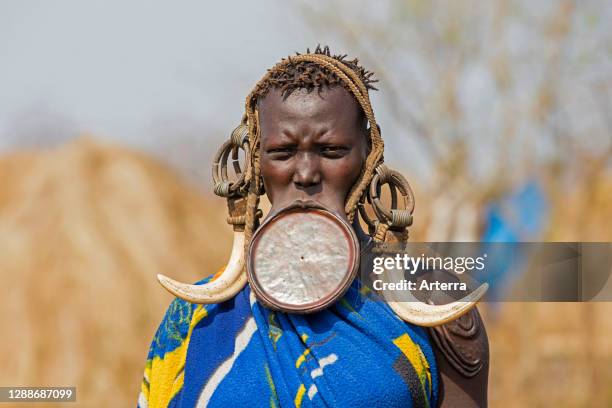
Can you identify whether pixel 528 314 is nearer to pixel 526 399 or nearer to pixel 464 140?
pixel 526 399

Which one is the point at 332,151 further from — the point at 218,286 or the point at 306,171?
the point at 218,286

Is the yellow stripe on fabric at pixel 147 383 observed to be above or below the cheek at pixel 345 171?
below

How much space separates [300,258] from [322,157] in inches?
9.9

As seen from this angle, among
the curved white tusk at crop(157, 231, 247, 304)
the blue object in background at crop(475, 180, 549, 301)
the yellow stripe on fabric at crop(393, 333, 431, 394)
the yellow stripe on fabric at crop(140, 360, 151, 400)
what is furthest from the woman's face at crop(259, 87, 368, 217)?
Result: the blue object in background at crop(475, 180, 549, 301)

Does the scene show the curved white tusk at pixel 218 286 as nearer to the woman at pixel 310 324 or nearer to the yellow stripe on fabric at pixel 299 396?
the woman at pixel 310 324

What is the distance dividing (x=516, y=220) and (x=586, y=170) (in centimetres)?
122

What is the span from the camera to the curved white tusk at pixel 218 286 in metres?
2.79

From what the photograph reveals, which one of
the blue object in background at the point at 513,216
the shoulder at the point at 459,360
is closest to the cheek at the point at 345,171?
the shoulder at the point at 459,360

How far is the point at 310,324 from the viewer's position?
2.70m

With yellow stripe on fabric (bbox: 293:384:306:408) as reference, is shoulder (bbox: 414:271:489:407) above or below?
above

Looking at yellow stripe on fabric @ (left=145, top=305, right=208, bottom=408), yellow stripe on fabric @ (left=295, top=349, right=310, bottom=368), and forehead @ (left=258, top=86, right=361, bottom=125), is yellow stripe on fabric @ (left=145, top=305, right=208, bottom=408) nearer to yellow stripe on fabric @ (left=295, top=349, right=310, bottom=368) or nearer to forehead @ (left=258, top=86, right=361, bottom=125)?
yellow stripe on fabric @ (left=295, top=349, right=310, bottom=368)

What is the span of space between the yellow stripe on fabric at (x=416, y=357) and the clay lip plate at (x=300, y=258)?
19 centimetres

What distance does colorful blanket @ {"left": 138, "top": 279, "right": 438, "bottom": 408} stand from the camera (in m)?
2.60

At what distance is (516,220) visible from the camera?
12.4m
